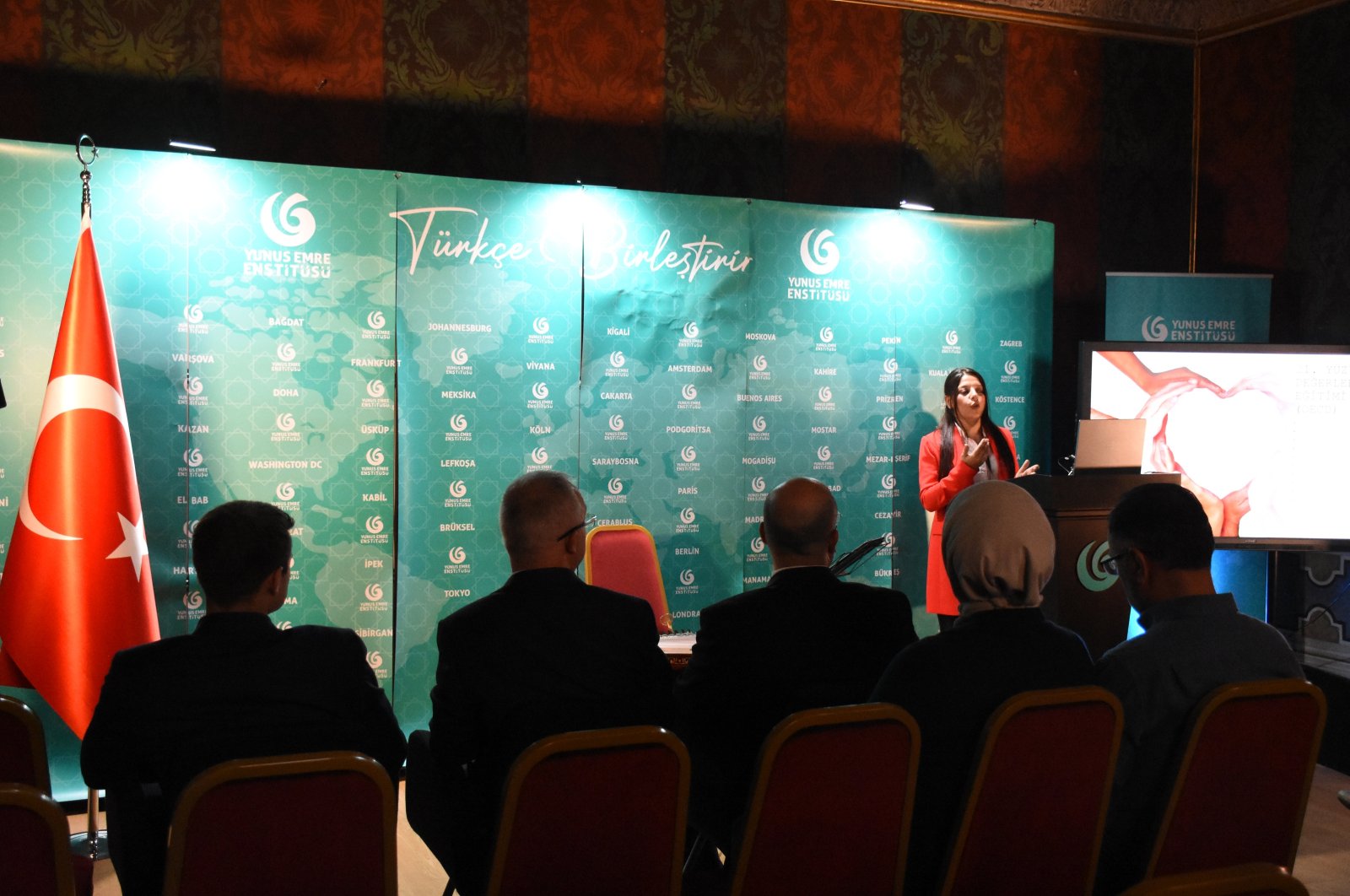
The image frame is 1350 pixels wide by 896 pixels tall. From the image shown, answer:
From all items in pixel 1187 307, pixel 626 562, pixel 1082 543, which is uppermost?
pixel 1187 307

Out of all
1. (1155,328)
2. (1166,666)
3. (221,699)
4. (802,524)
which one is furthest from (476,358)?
(1155,328)

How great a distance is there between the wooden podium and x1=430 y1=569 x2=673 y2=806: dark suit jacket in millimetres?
2801

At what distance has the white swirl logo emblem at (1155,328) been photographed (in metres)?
5.96

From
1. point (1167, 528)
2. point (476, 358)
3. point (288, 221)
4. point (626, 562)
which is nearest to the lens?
point (1167, 528)

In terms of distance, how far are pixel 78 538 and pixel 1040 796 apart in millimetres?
3239

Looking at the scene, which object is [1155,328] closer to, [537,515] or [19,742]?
[537,515]

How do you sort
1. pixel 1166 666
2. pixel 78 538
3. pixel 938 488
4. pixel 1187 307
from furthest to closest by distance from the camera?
1. pixel 1187 307
2. pixel 938 488
3. pixel 78 538
4. pixel 1166 666

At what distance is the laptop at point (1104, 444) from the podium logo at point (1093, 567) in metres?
0.32

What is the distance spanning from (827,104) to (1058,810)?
450 cm

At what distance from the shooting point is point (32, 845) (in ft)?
4.75

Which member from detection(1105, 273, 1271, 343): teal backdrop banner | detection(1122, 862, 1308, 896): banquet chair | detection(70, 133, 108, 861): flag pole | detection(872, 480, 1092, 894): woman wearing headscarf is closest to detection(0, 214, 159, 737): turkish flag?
detection(70, 133, 108, 861): flag pole

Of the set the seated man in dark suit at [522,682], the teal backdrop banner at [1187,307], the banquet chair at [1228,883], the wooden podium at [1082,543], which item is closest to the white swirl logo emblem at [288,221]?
the seated man in dark suit at [522,682]

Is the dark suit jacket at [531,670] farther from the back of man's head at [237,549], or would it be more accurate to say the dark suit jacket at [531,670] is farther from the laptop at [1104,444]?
the laptop at [1104,444]

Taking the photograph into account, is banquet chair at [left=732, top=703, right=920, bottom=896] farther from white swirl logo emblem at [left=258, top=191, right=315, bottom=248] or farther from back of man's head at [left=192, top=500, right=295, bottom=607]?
white swirl logo emblem at [left=258, top=191, right=315, bottom=248]
